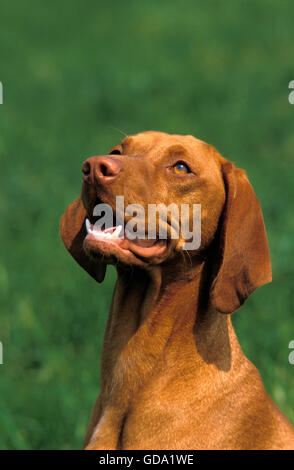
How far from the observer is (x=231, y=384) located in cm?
359

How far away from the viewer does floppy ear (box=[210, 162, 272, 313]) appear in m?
3.58

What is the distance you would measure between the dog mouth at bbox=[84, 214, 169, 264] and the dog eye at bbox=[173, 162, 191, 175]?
0.33 meters

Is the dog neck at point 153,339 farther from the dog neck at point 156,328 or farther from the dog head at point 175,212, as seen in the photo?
Result: the dog head at point 175,212

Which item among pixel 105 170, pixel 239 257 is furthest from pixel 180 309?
pixel 105 170

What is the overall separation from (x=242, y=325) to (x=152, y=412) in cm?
264

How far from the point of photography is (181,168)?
3.70 m

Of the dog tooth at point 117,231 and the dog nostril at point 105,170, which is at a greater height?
the dog nostril at point 105,170

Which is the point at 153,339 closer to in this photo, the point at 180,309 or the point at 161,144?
the point at 180,309

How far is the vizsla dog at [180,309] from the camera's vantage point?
3.46 meters

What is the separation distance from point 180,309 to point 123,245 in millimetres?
442

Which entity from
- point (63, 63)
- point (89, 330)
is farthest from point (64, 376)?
point (63, 63)

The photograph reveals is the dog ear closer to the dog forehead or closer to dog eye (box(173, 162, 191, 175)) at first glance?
the dog forehead

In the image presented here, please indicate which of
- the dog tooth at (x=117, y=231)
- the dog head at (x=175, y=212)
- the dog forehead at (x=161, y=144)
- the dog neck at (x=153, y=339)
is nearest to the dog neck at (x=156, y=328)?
the dog neck at (x=153, y=339)
